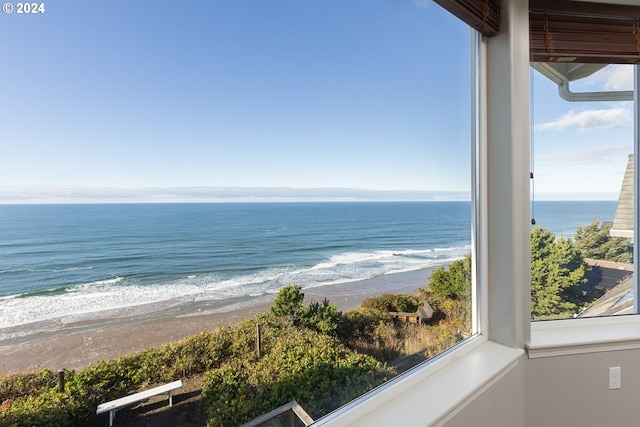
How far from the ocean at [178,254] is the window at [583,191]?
0.81 metres

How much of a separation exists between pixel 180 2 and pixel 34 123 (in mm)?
476

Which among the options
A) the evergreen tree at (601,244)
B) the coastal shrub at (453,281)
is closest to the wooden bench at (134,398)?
the coastal shrub at (453,281)

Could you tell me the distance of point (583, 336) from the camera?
1440 mm

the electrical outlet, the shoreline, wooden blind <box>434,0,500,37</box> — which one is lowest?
the electrical outlet

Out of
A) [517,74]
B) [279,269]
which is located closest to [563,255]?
[517,74]

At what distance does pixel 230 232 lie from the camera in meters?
0.87

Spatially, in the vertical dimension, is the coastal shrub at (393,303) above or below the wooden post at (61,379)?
below

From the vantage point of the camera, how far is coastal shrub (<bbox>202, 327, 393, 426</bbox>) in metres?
0.85

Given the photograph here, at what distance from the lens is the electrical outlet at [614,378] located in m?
1.41

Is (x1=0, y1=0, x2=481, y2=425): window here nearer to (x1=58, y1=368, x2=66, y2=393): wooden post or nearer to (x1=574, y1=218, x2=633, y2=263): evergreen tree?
(x1=58, y1=368, x2=66, y2=393): wooden post

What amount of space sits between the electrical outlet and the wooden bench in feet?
5.95

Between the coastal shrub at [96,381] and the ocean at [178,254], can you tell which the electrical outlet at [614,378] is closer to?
the ocean at [178,254]

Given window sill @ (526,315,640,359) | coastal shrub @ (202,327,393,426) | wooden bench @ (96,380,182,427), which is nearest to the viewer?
wooden bench @ (96,380,182,427)

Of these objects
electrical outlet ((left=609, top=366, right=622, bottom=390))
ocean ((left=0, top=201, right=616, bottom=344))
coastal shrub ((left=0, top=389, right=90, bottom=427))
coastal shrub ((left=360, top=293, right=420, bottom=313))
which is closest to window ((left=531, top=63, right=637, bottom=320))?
electrical outlet ((left=609, top=366, right=622, bottom=390))
